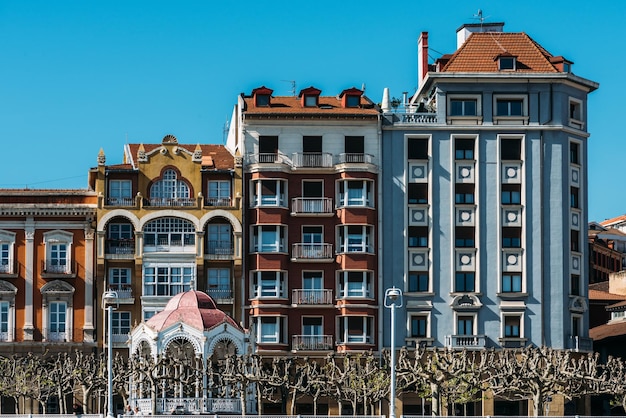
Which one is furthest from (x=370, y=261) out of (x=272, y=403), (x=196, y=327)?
(x=196, y=327)

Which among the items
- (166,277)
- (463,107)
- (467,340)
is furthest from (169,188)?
(467,340)

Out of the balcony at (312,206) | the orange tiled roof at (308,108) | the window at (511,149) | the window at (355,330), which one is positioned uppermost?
the orange tiled roof at (308,108)

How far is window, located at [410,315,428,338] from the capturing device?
117544 millimetres

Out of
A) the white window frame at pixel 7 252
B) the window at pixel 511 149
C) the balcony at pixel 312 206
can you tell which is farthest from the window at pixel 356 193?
the white window frame at pixel 7 252

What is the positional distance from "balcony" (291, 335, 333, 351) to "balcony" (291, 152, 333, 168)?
12.3m

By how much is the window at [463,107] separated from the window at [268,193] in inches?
527

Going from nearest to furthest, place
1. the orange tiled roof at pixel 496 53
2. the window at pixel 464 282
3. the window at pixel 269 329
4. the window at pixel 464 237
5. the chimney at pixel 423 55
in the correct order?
1. the window at pixel 269 329
2. the window at pixel 464 282
3. the window at pixel 464 237
4. the orange tiled roof at pixel 496 53
5. the chimney at pixel 423 55

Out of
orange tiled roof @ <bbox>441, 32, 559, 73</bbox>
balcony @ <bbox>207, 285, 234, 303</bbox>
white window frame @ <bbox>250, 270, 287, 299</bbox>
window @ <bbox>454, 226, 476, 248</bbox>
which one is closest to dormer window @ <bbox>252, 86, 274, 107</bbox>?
white window frame @ <bbox>250, 270, 287, 299</bbox>

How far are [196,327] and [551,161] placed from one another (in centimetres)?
3390

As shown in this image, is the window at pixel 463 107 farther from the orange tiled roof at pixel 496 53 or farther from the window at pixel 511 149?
the window at pixel 511 149

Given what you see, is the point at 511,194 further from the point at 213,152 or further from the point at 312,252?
the point at 213,152

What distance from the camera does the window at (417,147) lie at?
119 m

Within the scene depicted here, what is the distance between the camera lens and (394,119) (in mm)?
119312

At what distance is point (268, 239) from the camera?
11769 centimetres
